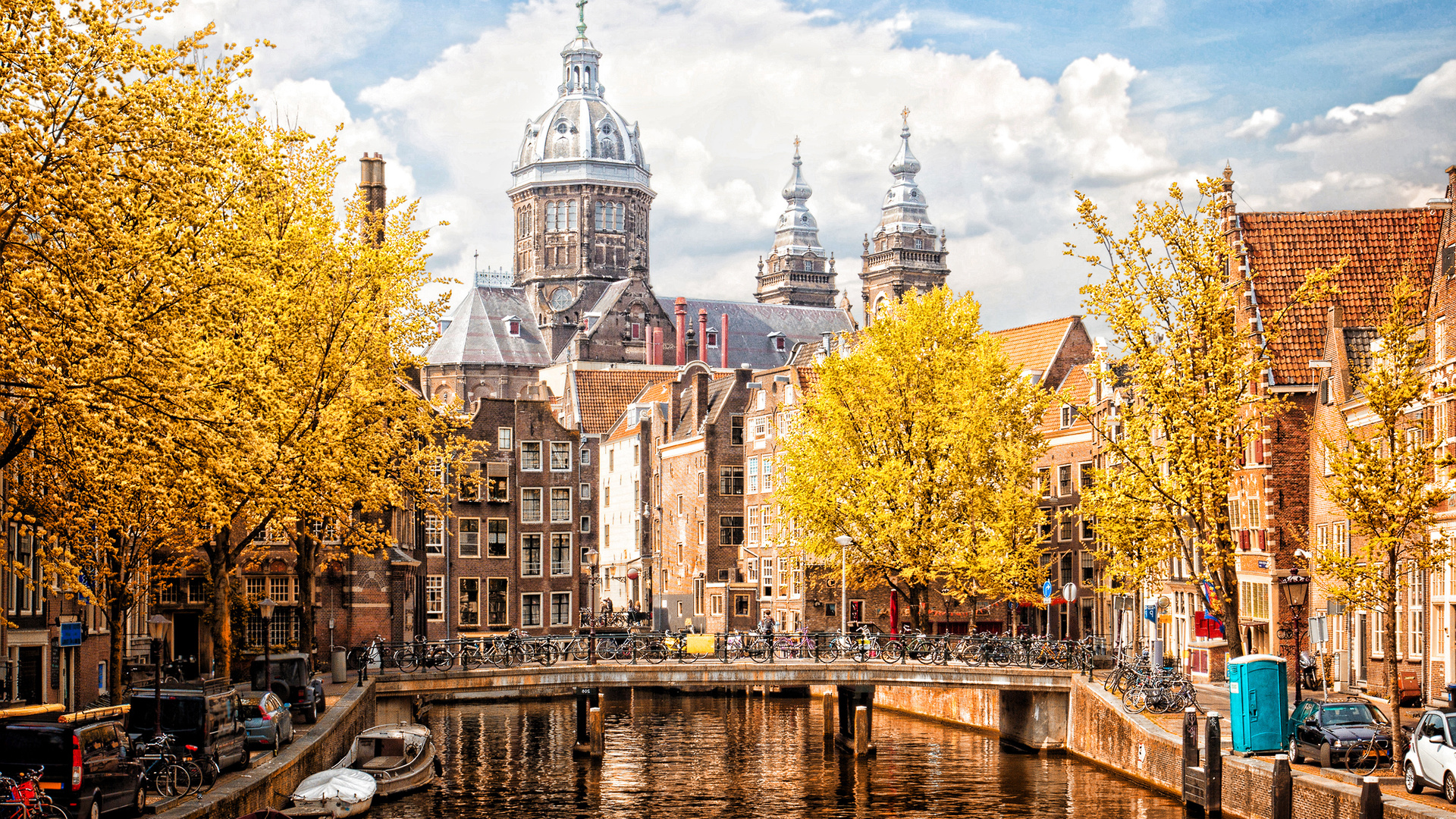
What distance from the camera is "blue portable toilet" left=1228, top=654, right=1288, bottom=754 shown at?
3553 cm

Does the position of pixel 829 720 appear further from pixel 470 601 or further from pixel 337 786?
pixel 470 601

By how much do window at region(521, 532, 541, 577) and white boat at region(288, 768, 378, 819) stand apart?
168 ft

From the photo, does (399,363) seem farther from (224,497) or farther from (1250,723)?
(1250,723)

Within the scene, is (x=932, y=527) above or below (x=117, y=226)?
below

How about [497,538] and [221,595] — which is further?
[497,538]

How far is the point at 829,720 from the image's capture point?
5738 centimetres

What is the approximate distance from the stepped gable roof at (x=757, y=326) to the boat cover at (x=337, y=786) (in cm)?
12442

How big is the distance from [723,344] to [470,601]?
7380 centimetres

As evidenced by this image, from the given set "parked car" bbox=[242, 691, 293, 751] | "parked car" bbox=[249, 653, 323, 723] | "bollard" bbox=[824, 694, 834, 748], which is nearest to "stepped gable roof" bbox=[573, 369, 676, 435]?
"bollard" bbox=[824, 694, 834, 748]

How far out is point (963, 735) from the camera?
5800 centimetres

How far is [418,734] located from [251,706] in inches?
291

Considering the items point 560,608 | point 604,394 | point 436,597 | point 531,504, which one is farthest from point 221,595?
point 604,394

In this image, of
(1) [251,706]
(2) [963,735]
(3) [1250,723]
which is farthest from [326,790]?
(2) [963,735]

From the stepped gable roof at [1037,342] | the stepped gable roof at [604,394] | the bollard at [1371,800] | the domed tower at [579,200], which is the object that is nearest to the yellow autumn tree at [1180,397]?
the bollard at [1371,800]
